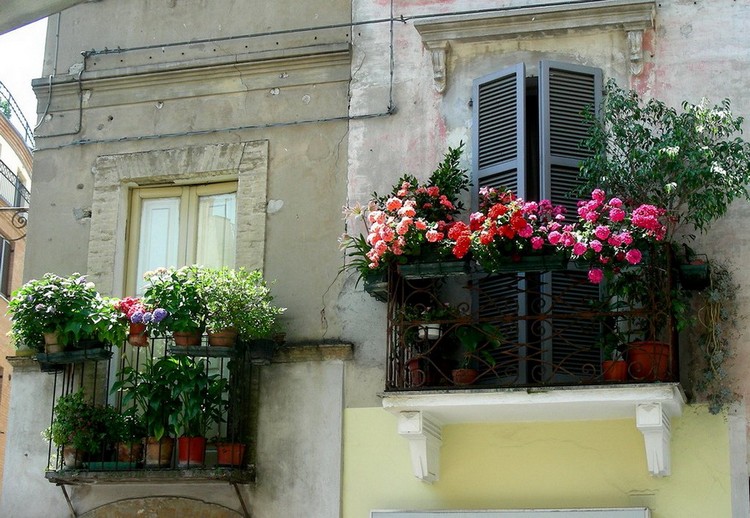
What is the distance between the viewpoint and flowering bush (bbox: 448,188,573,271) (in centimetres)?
834

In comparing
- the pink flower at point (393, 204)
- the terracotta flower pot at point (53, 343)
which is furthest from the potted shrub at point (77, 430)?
the pink flower at point (393, 204)

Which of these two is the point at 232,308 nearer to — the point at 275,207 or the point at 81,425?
the point at 275,207

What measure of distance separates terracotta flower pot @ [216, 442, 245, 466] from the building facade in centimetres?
22

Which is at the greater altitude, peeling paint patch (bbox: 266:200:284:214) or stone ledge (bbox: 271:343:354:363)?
peeling paint patch (bbox: 266:200:284:214)

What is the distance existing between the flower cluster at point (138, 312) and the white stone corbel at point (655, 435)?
339 cm

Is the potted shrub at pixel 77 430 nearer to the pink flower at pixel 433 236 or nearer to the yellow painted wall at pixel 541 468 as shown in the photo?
the yellow painted wall at pixel 541 468

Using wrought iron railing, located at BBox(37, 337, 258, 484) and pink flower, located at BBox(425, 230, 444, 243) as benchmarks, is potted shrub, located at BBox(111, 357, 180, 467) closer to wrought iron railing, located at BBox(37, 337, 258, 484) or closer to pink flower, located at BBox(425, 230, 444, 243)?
wrought iron railing, located at BBox(37, 337, 258, 484)

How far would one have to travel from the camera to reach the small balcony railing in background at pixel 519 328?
8289 mm

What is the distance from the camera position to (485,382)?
895cm

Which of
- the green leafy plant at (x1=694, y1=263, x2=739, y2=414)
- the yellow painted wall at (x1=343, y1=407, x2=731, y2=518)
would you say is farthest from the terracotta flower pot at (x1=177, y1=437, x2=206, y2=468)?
the green leafy plant at (x1=694, y1=263, x2=739, y2=414)

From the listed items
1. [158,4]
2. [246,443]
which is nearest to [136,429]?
[246,443]

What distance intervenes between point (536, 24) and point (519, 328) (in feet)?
7.96

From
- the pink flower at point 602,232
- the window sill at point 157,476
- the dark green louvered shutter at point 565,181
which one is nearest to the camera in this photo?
the pink flower at point 602,232

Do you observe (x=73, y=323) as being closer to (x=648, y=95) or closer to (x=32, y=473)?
(x=32, y=473)
